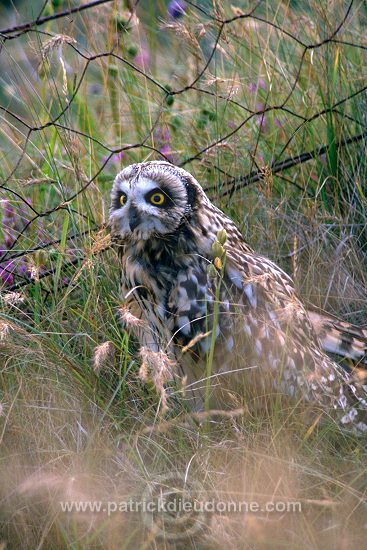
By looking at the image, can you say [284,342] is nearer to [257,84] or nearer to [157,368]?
[157,368]

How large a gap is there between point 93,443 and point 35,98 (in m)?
1.44

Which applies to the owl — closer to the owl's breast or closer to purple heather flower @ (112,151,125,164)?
the owl's breast

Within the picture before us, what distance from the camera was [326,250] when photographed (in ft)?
10.3

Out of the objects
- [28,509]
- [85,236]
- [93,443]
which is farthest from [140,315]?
[28,509]

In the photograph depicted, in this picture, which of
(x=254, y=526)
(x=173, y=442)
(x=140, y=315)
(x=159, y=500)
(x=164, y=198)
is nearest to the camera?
(x=254, y=526)

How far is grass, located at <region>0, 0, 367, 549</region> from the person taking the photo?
2084 millimetres

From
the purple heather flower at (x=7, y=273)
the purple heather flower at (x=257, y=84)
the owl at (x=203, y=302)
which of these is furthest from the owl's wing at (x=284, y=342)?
the purple heather flower at (x=257, y=84)

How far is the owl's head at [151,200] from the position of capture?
258 cm

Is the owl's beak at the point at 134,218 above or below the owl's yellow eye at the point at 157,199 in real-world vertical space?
below

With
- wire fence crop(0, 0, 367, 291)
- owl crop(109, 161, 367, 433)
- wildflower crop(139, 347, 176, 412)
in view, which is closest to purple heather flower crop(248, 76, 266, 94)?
wire fence crop(0, 0, 367, 291)

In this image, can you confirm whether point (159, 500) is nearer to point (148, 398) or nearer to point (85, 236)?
point (148, 398)

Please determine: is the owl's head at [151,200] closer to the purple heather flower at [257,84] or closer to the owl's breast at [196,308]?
the owl's breast at [196,308]

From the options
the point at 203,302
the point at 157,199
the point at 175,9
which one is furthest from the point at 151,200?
the point at 175,9

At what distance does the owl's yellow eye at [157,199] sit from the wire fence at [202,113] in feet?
1.44
